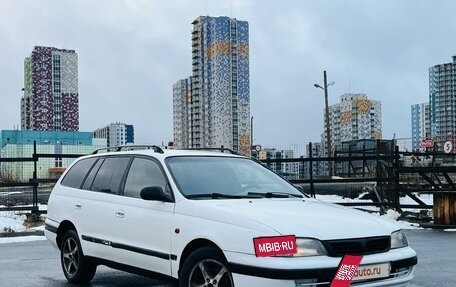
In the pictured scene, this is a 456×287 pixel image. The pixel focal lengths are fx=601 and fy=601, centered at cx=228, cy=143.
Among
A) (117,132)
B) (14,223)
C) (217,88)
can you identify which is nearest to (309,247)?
(14,223)

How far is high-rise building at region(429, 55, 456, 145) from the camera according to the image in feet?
200

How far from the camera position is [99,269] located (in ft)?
27.8

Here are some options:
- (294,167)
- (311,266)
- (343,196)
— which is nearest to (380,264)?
(311,266)

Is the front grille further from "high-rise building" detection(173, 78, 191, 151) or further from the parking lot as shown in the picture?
"high-rise building" detection(173, 78, 191, 151)

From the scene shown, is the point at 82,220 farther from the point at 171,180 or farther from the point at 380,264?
the point at 380,264

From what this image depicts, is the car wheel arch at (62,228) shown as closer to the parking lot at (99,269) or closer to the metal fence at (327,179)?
the parking lot at (99,269)

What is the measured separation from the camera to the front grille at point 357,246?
4.80 meters

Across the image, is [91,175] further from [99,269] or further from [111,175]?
[99,269]

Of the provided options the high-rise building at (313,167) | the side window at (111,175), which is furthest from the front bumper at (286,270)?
the high-rise building at (313,167)

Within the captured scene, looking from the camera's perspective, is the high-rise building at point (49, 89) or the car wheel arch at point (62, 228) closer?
the car wheel arch at point (62, 228)

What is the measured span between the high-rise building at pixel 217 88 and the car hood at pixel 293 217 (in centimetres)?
6485

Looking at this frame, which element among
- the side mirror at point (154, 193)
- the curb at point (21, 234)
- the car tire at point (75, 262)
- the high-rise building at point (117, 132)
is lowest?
the curb at point (21, 234)

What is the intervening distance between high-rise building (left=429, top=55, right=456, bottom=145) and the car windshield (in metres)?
56.2

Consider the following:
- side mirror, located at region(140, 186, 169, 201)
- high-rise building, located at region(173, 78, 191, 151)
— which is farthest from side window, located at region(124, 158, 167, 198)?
high-rise building, located at region(173, 78, 191, 151)
